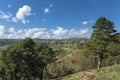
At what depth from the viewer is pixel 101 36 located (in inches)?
1426

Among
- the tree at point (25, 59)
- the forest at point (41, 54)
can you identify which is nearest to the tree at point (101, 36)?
the forest at point (41, 54)

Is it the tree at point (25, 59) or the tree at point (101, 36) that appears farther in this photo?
the tree at point (25, 59)

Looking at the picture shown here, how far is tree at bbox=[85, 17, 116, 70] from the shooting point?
35844 mm

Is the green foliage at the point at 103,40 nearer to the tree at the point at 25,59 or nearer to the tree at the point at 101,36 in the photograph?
the tree at the point at 101,36

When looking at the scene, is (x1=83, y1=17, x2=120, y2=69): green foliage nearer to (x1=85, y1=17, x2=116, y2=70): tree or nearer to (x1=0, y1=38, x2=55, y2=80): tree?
(x1=85, y1=17, x2=116, y2=70): tree

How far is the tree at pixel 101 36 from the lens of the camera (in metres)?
35.8

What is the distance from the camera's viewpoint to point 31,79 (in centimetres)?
4300

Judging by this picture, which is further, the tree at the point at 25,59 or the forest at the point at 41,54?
the tree at the point at 25,59

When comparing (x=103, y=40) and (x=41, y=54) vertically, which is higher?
(x=103, y=40)

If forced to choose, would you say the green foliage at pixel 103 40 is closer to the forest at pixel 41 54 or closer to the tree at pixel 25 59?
the forest at pixel 41 54

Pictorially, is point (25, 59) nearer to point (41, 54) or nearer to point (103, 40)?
point (41, 54)

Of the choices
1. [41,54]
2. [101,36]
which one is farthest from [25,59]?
[101,36]

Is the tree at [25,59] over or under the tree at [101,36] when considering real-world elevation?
under

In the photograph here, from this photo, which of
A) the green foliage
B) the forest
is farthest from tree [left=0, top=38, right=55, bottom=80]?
the green foliage
